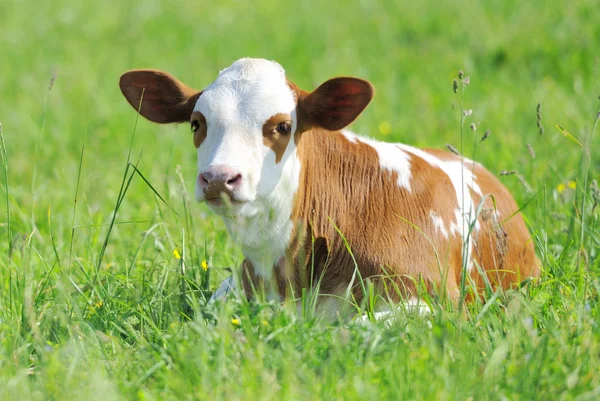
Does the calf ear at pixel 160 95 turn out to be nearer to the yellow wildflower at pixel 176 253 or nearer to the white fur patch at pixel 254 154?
the white fur patch at pixel 254 154

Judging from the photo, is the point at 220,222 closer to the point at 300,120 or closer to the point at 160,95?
the point at 160,95

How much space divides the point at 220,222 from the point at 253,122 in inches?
81.0

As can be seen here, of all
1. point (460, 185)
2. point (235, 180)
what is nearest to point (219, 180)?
point (235, 180)

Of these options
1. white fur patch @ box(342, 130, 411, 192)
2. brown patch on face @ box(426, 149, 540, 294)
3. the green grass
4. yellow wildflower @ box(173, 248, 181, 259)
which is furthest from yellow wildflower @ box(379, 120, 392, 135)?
yellow wildflower @ box(173, 248, 181, 259)

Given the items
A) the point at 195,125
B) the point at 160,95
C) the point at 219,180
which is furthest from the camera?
the point at 160,95

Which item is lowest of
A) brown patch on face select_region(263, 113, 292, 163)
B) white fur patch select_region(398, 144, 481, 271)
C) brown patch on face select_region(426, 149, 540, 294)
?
brown patch on face select_region(426, 149, 540, 294)

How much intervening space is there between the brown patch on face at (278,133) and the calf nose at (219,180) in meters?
0.33

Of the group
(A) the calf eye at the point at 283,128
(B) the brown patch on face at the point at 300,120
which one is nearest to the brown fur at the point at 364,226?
(B) the brown patch on face at the point at 300,120

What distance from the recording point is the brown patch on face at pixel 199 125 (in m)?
4.27

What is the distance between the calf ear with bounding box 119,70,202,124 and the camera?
4.59 meters

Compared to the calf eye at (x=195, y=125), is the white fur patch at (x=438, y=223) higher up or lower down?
lower down

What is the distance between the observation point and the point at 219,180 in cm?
384

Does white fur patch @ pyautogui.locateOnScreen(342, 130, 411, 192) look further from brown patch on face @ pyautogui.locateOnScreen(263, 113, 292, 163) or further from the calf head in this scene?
brown patch on face @ pyautogui.locateOnScreen(263, 113, 292, 163)

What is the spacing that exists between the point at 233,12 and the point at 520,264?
9.02 m
